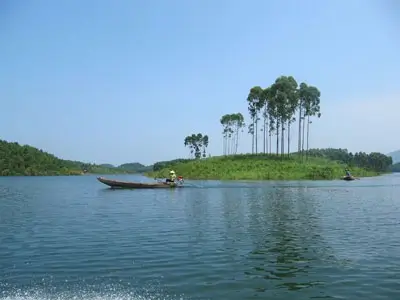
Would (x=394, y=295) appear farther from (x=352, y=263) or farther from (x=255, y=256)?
(x=255, y=256)

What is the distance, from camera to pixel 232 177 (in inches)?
4215

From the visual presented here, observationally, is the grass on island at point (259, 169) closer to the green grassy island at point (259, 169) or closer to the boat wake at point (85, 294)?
the green grassy island at point (259, 169)

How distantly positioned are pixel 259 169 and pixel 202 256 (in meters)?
94.0

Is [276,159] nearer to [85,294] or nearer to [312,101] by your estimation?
[312,101]

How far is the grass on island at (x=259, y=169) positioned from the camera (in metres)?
106

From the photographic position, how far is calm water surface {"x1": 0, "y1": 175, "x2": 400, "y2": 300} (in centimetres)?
1414

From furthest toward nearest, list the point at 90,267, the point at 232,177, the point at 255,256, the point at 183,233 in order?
the point at 232,177 < the point at 183,233 < the point at 255,256 < the point at 90,267

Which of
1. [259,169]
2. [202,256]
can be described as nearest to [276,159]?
[259,169]

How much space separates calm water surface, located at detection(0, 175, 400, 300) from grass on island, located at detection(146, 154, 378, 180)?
71953 mm

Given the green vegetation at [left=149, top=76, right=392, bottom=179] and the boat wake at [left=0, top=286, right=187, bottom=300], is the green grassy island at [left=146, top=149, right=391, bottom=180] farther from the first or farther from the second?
the boat wake at [left=0, top=286, right=187, bottom=300]

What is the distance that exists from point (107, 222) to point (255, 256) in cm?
1443

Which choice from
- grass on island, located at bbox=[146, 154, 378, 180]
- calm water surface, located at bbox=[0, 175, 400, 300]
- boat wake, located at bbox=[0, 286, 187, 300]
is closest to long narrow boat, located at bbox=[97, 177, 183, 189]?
calm water surface, located at bbox=[0, 175, 400, 300]

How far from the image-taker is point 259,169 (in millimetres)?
111750

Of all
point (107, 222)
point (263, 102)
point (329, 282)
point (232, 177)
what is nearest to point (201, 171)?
point (232, 177)
